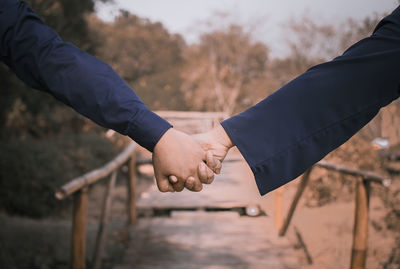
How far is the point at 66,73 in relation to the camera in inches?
52.7

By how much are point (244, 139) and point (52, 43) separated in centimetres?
78

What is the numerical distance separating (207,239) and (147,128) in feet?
9.07

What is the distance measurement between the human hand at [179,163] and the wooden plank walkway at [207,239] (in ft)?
6.31

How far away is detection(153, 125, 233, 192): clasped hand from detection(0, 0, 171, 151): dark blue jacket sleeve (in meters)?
0.12

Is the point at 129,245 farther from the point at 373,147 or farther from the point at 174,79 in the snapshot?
the point at 174,79

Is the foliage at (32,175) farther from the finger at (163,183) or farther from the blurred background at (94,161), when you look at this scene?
the finger at (163,183)

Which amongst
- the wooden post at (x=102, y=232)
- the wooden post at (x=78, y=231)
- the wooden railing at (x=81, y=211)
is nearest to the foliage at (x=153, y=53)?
the wooden post at (x=102, y=232)

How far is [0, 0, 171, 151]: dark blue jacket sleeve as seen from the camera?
51.6 inches

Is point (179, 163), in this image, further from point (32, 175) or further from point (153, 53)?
point (153, 53)

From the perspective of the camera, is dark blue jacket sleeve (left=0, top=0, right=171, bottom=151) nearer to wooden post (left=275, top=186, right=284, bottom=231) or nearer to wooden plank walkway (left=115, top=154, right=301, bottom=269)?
wooden plank walkway (left=115, top=154, right=301, bottom=269)

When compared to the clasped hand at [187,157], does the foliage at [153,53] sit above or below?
below

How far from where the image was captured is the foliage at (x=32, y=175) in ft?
16.5

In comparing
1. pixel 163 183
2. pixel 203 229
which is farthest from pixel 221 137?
pixel 203 229

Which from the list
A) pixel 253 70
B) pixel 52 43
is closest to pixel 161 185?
pixel 52 43
